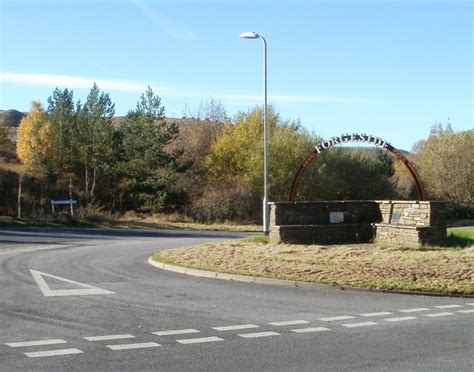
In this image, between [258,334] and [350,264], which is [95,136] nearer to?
[350,264]

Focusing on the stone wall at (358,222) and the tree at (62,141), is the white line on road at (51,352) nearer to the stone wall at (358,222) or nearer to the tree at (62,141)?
the stone wall at (358,222)

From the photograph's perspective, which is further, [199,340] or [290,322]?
[290,322]

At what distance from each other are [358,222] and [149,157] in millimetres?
29949

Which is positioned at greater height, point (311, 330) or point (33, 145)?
point (33, 145)

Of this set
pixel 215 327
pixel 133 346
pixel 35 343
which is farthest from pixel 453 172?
pixel 35 343

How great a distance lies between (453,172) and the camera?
50.2 metres

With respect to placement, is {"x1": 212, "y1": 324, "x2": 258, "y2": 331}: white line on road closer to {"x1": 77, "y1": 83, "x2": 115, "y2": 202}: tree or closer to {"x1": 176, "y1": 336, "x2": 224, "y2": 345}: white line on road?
{"x1": 176, "y1": 336, "x2": 224, "y2": 345}: white line on road

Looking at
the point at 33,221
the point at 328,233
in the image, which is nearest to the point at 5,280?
the point at 328,233

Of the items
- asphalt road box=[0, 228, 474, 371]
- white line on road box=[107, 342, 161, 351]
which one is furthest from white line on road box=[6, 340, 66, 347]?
white line on road box=[107, 342, 161, 351]

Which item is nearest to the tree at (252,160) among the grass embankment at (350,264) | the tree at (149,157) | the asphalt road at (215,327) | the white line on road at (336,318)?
the tree at (149,157)

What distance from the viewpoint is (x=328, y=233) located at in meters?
21.2

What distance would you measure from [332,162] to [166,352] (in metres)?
44.0

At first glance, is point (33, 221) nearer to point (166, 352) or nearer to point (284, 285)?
point (284, 285)

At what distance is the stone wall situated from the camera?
65.1 feet
